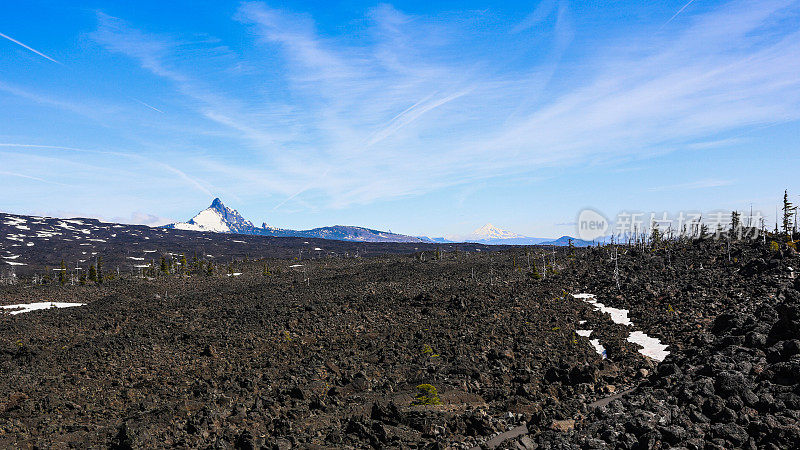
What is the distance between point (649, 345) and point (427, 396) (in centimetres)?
1843

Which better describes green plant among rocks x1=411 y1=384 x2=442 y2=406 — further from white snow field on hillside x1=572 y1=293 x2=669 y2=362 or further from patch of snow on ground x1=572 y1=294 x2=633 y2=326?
patch of snow on ground x1=572 y1=294 x2=633 y2=326

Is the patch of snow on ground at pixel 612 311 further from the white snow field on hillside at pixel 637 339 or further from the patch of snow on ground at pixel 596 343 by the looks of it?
the patch of snow on ground at pixel 596 343

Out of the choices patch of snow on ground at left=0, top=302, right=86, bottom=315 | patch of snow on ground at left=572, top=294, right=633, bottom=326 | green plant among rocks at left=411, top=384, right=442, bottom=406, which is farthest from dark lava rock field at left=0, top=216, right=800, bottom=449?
patch of snow on ground at left=0, top=302, right=86, bottom=315

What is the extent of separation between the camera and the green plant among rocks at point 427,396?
68.8 ft

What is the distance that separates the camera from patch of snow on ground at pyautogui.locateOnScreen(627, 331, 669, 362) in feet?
96.7

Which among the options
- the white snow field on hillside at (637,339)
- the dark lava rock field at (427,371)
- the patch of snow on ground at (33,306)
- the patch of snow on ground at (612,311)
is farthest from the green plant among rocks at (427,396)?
the patch of snow on ground at (33,306)

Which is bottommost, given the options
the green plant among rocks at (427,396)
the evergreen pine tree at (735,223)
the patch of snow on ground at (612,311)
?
the green plant among rocks at (427,396)

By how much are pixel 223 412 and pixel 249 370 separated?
8310 mm

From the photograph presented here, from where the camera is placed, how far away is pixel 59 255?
571 ft

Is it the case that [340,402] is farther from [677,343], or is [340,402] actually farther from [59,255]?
[59,255]

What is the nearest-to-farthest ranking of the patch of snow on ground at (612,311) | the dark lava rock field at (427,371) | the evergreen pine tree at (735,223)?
the dark lava rock field at (427,371)
the patch of snow on ground at (612,311)
the evergreen pine tree at (735,223)

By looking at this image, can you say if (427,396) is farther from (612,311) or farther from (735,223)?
(735,223)

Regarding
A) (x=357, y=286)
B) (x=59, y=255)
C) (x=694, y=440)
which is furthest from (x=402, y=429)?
(x=59, y=255)

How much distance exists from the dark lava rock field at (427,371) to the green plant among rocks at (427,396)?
0.47 feet
